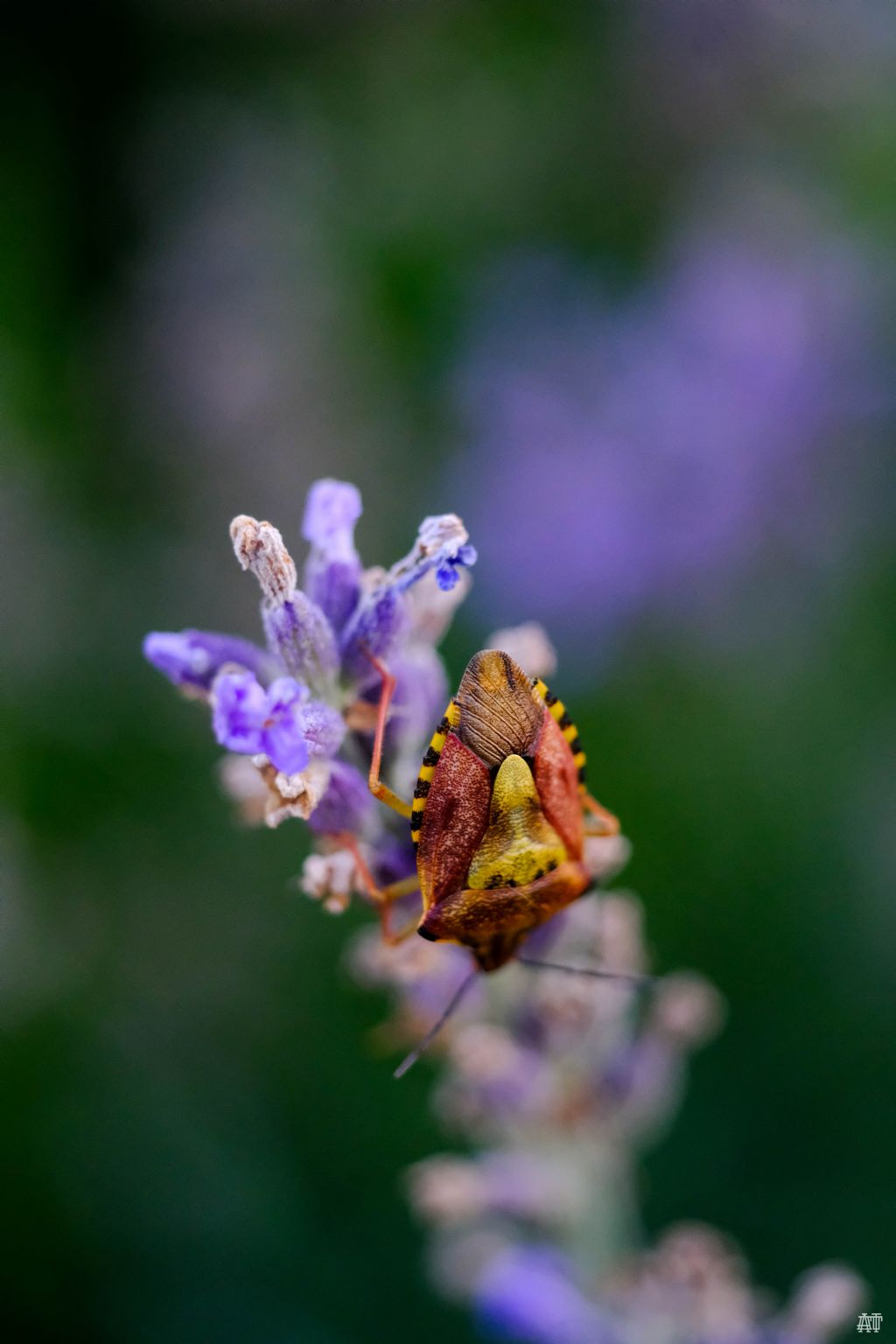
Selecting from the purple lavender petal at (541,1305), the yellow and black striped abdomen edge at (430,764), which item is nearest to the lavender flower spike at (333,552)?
the yellow and black striped abdomen edge at (430,764)

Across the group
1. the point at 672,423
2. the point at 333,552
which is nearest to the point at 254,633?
the point at 672,423

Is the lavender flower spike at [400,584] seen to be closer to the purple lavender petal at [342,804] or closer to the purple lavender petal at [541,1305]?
the purple lavender petal at [342,804]

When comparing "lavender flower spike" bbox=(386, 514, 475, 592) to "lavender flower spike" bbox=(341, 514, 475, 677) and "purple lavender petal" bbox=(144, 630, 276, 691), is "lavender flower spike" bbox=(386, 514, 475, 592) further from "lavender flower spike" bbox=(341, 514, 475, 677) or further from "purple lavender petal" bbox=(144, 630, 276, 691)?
"purple lavender petal" bbox=(144, 630, 276, 691)

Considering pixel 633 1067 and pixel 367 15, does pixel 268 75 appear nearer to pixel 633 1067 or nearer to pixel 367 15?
pixel 367 15

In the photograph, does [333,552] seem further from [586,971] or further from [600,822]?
[586,971]

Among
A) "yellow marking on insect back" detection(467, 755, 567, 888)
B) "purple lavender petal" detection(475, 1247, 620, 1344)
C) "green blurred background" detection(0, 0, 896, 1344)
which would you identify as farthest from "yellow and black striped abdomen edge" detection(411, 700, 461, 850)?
"green blurred background" detection(0, 0, 896, 1344)

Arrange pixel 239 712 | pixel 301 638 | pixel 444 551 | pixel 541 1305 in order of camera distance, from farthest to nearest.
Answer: pixel 541 1305 < pixel 301 638 < pixel 444 551 < pixel 239 712
